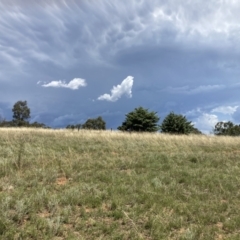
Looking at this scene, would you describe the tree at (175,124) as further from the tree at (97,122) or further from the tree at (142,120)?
the tree at (97,122)

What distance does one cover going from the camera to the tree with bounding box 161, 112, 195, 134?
3546 cm

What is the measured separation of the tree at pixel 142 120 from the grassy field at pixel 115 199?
24862mm

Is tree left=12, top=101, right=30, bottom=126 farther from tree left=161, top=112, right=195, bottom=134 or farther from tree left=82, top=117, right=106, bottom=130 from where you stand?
tree left=161, top=112, right=195, bottom=134

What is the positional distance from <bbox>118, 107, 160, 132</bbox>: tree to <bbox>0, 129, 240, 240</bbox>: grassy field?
2486cm

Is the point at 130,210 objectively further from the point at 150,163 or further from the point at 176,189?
the point at 150,163

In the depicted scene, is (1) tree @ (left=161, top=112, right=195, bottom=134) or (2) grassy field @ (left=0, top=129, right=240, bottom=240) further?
(1) tree @ (left=161, top=112, right=195, bottom=134)

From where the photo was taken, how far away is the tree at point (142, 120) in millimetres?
34406

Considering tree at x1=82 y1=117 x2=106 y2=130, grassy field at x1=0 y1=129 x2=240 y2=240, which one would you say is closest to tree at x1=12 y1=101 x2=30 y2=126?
tree at x1=82 y1=117 x2=106 y2=130

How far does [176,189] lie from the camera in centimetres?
671

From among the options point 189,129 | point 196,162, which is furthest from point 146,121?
point 196,162

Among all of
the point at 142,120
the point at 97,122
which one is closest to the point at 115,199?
the point at 142,120

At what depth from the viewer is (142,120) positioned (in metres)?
34.4

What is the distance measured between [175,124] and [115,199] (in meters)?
30.6

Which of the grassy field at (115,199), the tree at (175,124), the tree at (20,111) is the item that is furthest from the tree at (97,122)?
the grassy field at (115,199)
